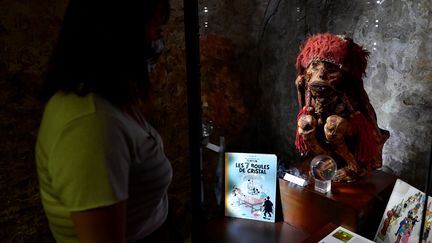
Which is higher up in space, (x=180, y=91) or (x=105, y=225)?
(x=180, y=91)

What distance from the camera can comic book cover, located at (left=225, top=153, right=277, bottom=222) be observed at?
1.50 meters

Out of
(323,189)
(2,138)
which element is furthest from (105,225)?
(323,189)

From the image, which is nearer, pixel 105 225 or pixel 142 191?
pixel 105 225

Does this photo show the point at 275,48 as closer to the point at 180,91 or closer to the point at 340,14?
the point at 340,14

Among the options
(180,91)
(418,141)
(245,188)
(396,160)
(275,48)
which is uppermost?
(275,48)

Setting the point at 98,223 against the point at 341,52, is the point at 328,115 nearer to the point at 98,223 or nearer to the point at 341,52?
the point at 341,52

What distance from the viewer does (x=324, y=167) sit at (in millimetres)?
1325

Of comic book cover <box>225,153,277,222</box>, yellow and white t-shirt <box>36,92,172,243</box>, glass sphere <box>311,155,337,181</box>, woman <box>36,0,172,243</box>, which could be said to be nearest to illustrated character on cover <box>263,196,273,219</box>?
comic book cover <box>225,153,277,222</box>

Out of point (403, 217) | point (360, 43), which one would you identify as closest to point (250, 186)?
point (403, 217)

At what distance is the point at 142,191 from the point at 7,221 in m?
0.81

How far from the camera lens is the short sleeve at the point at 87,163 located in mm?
514

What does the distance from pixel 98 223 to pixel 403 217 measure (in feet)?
3.74

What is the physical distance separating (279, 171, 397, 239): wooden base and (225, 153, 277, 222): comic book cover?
7 centimetres

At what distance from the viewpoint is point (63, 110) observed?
1.82 ft
